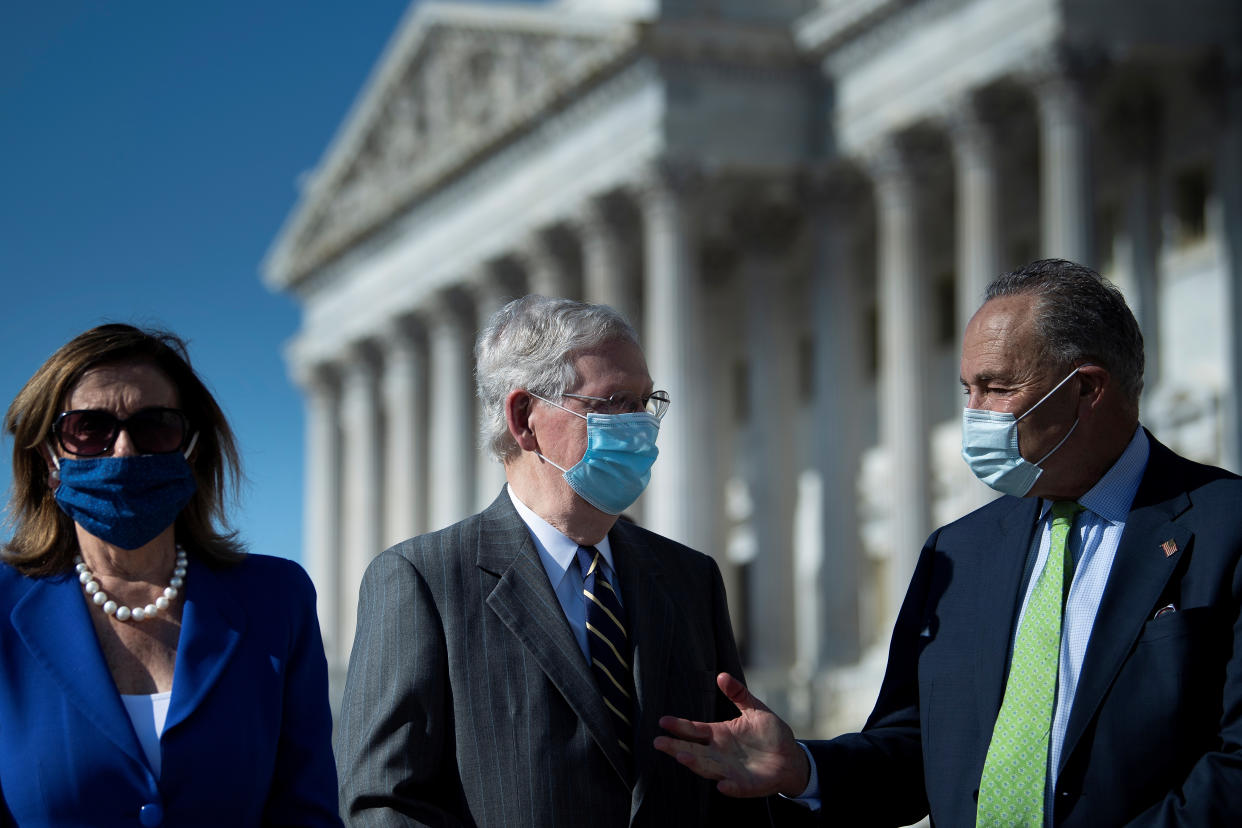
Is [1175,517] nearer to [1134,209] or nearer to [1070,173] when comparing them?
[1070,173]

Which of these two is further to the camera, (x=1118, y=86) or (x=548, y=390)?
(x=1118, y=86)

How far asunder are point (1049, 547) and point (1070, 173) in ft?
72.7

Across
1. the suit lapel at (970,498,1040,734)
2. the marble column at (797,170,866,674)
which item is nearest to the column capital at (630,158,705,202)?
the marble column at (797,170,866,674)

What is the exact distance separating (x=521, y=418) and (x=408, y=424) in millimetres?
40105

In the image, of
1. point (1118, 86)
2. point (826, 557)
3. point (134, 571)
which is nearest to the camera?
point (134, 571)

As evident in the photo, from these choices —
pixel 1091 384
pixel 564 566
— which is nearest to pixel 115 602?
pixel 564 566

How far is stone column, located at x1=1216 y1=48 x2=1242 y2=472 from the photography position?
26.7m

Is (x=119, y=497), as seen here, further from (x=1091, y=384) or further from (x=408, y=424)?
(x=408, y=424)

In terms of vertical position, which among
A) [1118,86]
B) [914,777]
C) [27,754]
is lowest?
[914,777]

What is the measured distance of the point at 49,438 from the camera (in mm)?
5750

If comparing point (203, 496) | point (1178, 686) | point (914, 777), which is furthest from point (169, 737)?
point (1178, 686)

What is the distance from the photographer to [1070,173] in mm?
26922

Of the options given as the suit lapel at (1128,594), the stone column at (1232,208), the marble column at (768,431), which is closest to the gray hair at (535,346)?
the suit lapel at (1128,594)

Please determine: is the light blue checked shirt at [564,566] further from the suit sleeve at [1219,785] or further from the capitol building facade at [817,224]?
the capitol building facade at [817,224]
